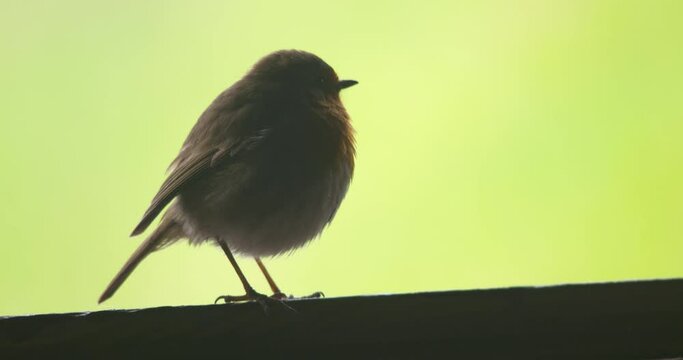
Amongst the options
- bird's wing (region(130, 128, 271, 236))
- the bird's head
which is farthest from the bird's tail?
the bird's head

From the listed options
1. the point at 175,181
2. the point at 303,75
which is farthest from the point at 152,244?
the point at 303,75

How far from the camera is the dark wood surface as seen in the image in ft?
5.16

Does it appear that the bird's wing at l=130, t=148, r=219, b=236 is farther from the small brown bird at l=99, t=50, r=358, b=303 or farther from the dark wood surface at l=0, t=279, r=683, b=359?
the dark wood surface at l=0, t=279, r=683, b=359

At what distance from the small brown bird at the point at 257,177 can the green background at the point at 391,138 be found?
0.10m

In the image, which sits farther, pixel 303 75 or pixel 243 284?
pixel 303 75

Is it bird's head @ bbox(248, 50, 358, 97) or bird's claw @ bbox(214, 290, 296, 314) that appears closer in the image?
bird's claw @ bbox(214, 290, 296, 314)

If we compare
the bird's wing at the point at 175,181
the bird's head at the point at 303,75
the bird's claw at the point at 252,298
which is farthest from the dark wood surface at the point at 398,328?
the bird's head at the point at 303,75

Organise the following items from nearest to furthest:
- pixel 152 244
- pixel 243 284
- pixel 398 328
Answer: pixel 398 328 < pixel 243 284 < pixel 152 244

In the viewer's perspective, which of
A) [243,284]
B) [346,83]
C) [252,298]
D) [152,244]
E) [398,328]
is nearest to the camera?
[398,328]

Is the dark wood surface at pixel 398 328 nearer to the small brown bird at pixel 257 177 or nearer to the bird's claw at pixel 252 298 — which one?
the bird's claw at pixel 252 298

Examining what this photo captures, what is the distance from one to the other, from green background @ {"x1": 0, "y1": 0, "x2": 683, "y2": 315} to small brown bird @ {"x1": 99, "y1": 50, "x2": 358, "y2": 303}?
96 millimetres

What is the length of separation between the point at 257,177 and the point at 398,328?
2.39 ft

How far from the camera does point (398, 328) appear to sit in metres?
1.66

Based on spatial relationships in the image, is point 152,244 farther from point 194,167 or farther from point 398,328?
point 398,328
